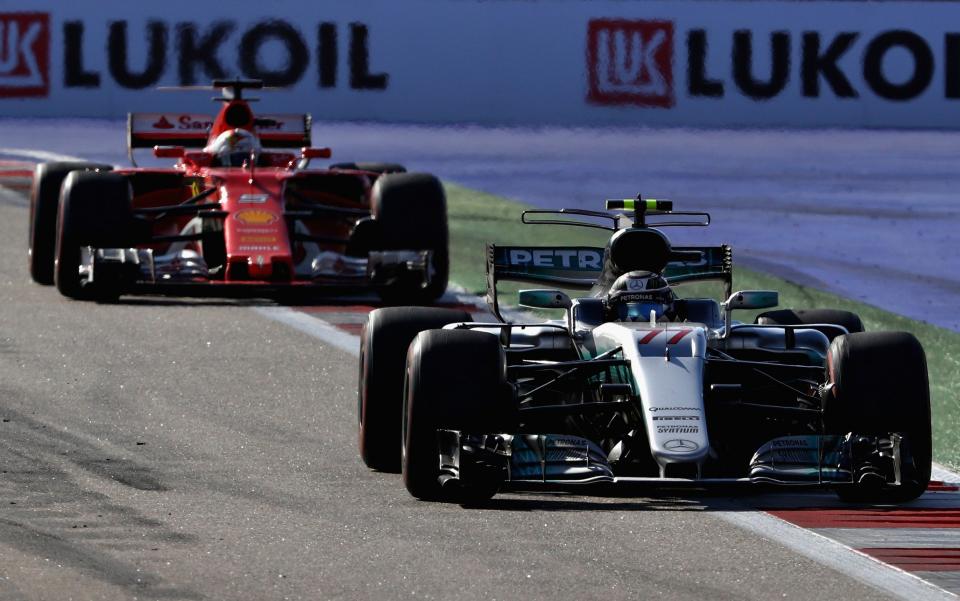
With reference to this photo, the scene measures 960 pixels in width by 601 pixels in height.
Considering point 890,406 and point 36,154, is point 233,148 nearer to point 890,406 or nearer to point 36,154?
point 890,406

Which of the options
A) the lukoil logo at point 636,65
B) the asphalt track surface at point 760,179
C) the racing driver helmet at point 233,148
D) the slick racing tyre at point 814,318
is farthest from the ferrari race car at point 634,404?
the lukoil logo at point 636,65

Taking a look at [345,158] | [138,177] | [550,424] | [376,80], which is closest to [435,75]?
[376,80]

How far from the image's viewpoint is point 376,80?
33469 mm

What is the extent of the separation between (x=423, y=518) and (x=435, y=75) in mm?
26861

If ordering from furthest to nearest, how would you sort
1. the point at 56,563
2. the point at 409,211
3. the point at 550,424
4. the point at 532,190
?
1. the point at 532,190
2. the point at 409,211
3. the point at 550,424
4. the point at 56,563

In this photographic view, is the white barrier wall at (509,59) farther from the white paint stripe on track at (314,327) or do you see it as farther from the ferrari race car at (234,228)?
the white paint stripe on track at (314,327)

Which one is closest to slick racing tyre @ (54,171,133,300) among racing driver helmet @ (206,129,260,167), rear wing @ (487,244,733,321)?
racing driver helmet @ (206,129,260,167)

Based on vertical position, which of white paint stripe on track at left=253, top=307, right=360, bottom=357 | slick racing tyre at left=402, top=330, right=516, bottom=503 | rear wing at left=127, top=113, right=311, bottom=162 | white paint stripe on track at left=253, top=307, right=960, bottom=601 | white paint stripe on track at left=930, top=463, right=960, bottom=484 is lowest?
white paint stripe on track at left=253, top=307, right=360, bottom=357

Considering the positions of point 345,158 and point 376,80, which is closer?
point 345,158

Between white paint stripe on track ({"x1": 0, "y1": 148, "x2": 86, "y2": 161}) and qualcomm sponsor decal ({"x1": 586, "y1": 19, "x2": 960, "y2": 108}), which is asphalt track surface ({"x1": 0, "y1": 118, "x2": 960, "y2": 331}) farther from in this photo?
qualcomm sponsor decal ({"x1": 586, "y1": 19, "x2": 960, "y2": 108})

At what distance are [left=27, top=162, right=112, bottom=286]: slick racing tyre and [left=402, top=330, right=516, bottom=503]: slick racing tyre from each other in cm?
837

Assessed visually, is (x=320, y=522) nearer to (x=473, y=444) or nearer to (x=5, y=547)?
(x=473, y=444)

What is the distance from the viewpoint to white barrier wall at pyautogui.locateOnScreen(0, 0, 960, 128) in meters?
32.7

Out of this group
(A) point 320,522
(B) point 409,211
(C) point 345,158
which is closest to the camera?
(A) point 320,522
